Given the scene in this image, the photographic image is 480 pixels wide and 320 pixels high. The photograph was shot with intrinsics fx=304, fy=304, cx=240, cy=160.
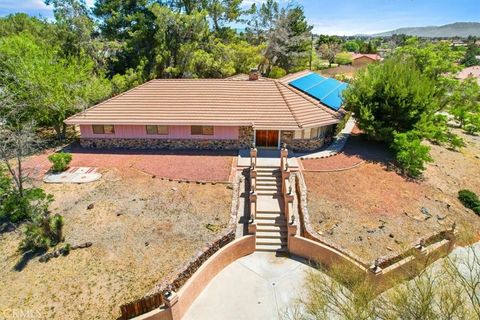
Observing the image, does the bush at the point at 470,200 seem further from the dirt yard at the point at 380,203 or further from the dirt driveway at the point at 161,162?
the dirt driveway at the point at 161,162

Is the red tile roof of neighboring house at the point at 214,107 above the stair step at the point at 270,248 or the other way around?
above

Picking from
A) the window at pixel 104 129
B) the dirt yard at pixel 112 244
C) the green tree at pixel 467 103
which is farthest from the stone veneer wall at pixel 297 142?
the green tree at pixel 467 103

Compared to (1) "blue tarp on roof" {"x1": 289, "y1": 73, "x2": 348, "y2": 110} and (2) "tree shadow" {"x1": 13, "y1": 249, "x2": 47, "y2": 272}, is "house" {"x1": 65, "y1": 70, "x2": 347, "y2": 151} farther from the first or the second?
(2) "tree shadow" {"x1": 13, "y1": 249, "x2": 47, "y2": 272}

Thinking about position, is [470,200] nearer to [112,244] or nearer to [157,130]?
[112,244]

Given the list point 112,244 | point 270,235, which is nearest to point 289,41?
point 270,235

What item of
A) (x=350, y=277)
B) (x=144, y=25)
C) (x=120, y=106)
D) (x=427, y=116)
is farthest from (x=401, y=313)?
(x=144, y=25)

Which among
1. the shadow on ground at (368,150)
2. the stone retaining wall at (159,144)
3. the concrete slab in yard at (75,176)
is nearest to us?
the concrete slab in yard at (75,176)

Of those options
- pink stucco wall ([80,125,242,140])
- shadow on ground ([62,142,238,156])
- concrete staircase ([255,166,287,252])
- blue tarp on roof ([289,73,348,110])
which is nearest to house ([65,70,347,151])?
pink stucco wall ([80,125,242,140])
